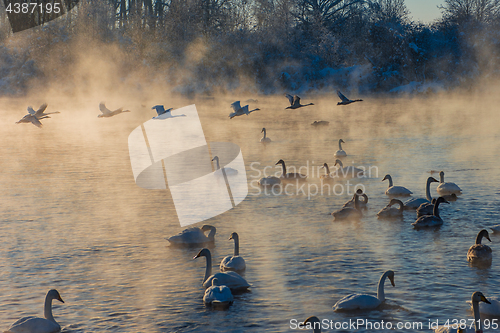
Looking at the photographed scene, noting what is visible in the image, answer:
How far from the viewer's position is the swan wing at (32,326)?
32.9 ft

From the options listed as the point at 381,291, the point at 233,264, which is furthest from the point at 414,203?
the point at 381,291

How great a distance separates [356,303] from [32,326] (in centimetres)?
556

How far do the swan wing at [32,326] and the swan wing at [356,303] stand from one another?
5009mm

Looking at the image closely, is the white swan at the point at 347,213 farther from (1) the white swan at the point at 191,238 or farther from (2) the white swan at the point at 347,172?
(2) the white swan at the point at 347,172

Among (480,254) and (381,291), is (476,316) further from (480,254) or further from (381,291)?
(480,254)

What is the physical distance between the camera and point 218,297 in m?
11.1

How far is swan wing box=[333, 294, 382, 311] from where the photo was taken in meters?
10.9

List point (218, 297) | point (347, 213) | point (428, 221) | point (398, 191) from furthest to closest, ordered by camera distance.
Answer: point (398, 191) < point (347, 213) < point (428, 221) < point (218, 297)

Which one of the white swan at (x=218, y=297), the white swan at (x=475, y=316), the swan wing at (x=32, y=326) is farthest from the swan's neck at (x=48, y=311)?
the white swan at (x=475, y=316)

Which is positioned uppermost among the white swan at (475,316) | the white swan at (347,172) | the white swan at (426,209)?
the white swan at (347,172)

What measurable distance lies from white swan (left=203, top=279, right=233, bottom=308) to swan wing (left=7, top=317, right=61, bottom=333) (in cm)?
279

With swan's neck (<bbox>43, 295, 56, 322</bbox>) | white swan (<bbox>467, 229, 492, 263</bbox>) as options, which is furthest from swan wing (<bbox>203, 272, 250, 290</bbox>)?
white swan (<bbox>467, 229, 492, 263</bbox>)

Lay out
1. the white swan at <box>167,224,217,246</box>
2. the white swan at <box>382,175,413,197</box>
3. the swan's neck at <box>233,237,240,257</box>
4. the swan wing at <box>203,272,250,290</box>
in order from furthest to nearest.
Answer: the white swan at <box>382,175,413,197</box> → the white swan at <box>167,224,217,246</box> → the swan's neck at <box>233,237,240,257</box> → the swan wing at <box>203,272,250,290</box>

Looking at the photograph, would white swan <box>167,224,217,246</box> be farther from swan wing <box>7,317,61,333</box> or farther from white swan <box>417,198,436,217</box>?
white swan <box>417,198,436,217</box>
